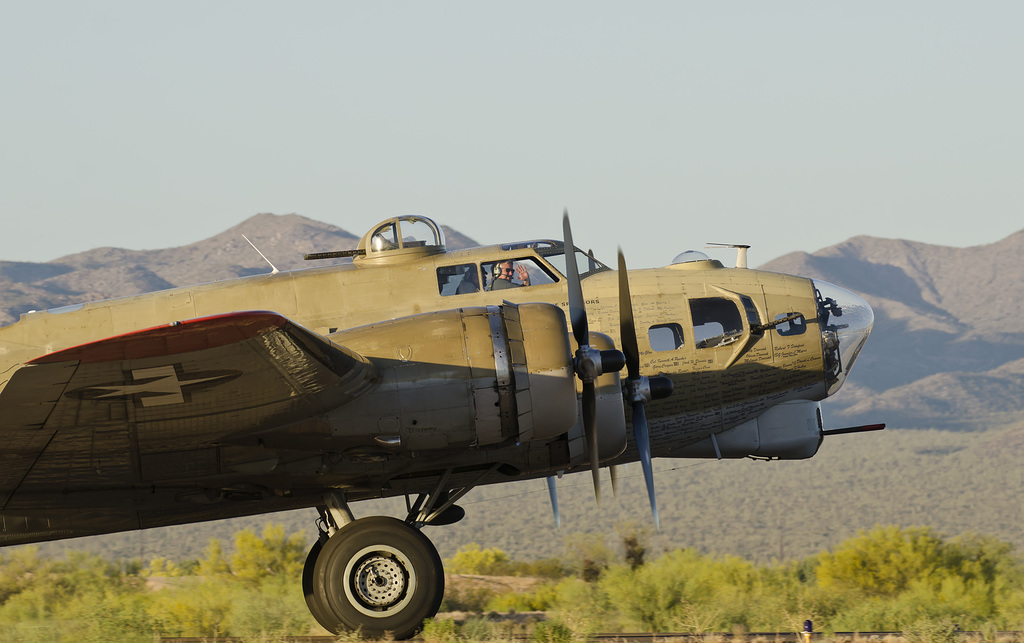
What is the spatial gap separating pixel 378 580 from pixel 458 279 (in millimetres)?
3518

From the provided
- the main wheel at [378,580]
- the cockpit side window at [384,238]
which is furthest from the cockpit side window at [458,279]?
the main wheel at [378,580]

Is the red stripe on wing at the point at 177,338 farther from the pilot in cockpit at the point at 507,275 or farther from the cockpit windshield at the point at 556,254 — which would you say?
the cockpit windshield at the point at 556,254

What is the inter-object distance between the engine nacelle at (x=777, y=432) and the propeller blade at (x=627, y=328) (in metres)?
2.07

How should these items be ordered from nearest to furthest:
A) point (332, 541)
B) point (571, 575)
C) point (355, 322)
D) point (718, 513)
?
1. point (332, 541)
2. point (355, 322)
3. point (571, 575)
4. point (718, 513)

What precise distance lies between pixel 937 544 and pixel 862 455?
57.1 meters

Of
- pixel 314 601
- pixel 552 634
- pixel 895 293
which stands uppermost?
pixel 895 293

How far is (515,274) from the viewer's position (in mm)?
12180

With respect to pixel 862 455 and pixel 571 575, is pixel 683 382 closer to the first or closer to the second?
pixel 571 575

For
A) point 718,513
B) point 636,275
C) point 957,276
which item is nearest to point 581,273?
point 636,275

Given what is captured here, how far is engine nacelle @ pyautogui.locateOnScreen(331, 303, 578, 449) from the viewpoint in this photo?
32.4ft

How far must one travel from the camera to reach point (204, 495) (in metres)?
10.8

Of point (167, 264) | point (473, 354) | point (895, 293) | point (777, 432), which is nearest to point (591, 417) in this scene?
point (473, 354)

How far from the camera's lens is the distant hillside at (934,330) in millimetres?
96875

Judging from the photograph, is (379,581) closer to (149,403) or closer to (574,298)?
(149,403)
